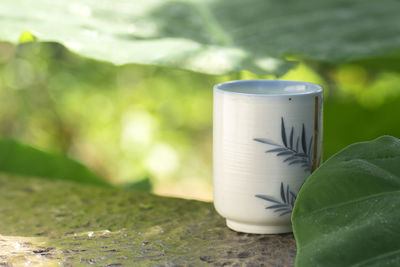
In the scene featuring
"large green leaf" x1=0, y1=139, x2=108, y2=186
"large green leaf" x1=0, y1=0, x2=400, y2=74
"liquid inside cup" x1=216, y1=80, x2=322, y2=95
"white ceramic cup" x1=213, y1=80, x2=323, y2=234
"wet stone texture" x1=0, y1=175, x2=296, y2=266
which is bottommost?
"wet stone texture" x1=0, y1=175, x2=296, y2=266

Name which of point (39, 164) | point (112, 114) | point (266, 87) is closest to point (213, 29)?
point (266, 87)

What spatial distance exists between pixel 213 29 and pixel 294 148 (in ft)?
1.02

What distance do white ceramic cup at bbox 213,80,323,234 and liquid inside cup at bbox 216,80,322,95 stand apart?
0.06ft

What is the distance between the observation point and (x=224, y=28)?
3.40ft

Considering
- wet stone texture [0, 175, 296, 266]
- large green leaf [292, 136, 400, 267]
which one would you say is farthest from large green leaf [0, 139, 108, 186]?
large green leaf [292, 136, 400, 267]

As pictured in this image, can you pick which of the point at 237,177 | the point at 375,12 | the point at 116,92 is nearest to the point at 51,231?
the point at 237,177

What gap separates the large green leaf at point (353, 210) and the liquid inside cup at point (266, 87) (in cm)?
17

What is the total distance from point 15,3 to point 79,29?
0.15 m

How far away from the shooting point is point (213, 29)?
3.36ft

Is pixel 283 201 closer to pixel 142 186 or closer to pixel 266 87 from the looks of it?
pixel 266 87

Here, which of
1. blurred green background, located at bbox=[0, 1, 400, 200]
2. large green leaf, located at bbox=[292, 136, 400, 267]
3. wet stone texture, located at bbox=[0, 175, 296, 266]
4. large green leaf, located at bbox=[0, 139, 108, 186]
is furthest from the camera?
blurred green background, located at bbox=[0, 1, 400, 200]

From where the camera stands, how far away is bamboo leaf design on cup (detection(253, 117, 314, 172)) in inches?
32.3

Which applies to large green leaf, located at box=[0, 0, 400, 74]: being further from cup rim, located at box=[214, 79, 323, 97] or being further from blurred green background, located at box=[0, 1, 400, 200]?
blurred green background, located at box=[0, 1, 400, 200]

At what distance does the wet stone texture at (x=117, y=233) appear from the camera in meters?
0.80
